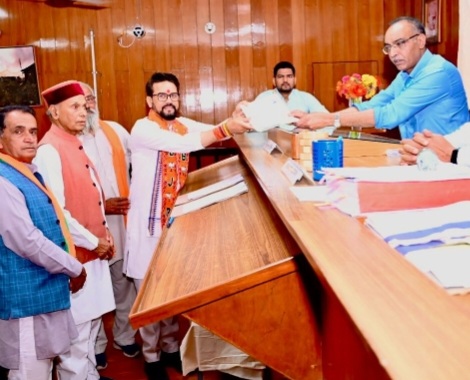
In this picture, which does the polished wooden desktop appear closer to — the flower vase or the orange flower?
the flower vase

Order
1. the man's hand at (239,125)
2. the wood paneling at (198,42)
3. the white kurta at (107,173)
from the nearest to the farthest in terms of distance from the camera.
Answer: the man's hand at (239,125), the white kurta at (107,173), the wood paneling at (198,42)

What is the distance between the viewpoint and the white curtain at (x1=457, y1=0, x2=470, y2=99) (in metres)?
4.87

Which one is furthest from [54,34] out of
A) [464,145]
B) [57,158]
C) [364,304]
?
[364,304]

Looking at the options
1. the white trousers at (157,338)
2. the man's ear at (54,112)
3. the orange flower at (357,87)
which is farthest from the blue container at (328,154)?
the orange flower at (357,87)

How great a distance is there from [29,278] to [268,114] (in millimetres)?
1254

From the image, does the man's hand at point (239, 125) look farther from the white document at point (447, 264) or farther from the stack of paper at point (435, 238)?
the white document at point (447, 264)

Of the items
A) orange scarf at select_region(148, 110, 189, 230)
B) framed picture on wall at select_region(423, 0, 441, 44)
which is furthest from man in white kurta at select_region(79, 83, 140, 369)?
framed picture on wall at select_region(423, 0, 441, 44)

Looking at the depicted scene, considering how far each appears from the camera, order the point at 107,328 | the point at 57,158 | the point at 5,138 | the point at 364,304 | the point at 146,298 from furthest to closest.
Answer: the point at 107,328 < the point at 57,158 < the point at 5,138 < the point at 146,298 < the point at 364,304

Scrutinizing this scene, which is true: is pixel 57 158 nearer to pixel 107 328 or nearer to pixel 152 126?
pixel 152 126

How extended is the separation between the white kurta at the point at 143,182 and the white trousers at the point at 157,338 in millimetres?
145

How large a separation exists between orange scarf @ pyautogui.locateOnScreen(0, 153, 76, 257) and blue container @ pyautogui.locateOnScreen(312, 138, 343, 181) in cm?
112

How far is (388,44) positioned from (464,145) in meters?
1.14

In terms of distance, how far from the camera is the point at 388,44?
293 centimetres

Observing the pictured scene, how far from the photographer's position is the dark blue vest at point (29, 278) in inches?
82.5
